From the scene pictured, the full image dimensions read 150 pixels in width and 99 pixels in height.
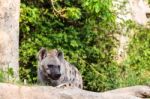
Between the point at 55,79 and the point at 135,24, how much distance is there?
589cm

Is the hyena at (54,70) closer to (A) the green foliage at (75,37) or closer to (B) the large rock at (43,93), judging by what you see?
(B) the large rock at (43,93)

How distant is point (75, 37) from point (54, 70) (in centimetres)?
459

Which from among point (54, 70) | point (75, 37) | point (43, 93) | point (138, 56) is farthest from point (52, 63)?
point (138, 56)

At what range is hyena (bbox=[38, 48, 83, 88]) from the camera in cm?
915

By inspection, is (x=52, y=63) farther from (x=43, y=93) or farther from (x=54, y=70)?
(x=43, y=93)

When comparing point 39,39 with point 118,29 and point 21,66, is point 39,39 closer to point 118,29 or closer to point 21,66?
point 21,66

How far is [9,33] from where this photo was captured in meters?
11.2

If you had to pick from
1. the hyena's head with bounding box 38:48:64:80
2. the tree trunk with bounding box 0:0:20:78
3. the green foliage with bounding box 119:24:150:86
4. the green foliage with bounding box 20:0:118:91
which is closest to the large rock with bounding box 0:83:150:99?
the hyena's head with bounding box 38:48:64:80

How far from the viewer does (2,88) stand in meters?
7.33

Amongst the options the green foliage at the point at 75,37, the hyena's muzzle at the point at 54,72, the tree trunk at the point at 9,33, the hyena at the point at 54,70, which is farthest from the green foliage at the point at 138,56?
the hyena's muzzle at the point at 54,72

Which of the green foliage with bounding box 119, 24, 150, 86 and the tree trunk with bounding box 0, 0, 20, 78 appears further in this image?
the green foliage with bounding box 119, 24, 150, 86

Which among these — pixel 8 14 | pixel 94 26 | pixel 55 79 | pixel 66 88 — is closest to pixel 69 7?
pixel 94 26

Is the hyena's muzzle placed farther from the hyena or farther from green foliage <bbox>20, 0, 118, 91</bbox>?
green foliage <bbox>20, 0, 118, 91</bbox>

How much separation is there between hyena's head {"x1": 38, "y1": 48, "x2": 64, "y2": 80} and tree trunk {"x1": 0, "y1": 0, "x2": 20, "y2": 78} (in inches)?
68.5
